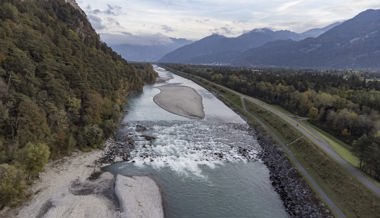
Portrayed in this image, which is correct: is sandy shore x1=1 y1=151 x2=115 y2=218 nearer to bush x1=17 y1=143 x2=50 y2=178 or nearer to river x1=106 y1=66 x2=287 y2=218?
bush x1=17 y1=143 x2=50 y2=178

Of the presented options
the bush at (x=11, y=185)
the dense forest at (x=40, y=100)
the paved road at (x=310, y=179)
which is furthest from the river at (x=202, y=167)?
the bush at (x=11, y=185)

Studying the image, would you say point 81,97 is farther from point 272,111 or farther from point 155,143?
point 272,111

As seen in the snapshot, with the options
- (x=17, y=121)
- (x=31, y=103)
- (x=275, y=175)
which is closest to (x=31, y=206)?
(x=17, y=121)

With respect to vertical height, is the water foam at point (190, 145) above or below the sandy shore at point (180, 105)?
below

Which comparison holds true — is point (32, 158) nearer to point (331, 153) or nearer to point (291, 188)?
point (291, 188)

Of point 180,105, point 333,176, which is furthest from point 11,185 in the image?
point 180,105

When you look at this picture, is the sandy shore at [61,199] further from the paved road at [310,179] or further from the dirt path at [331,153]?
the dirt path at [331,153]
